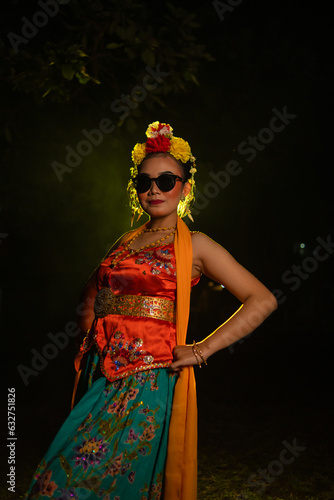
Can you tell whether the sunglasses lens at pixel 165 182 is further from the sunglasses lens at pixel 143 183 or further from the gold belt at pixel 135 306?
the gold belt at pixel 135 306

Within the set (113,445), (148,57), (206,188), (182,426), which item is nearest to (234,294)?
(182,426)

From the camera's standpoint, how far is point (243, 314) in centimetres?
246

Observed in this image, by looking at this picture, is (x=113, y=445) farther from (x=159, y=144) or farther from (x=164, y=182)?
(x=159, y=144)

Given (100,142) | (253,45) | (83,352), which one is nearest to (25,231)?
(100,142)

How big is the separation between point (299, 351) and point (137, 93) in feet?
33.2

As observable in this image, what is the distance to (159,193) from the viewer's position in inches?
108

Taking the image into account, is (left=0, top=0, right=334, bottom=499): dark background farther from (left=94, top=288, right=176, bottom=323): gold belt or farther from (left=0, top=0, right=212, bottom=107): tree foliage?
(left=94, top=288, right=176, bottom=323): gold belt

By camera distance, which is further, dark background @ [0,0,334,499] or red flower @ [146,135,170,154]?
dark background @ [0,0,334,499]

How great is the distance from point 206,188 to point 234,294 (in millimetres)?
7298

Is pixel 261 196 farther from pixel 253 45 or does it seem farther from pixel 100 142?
pixel 100 142

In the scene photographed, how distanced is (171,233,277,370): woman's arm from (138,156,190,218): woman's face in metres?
0.26

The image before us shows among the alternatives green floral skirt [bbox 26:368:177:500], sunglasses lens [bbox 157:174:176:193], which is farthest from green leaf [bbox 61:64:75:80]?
green floral skirt [bbox 26:368:177:500]

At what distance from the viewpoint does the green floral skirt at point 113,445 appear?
2.08 meters

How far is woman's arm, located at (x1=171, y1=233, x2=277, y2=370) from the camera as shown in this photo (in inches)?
95.0
